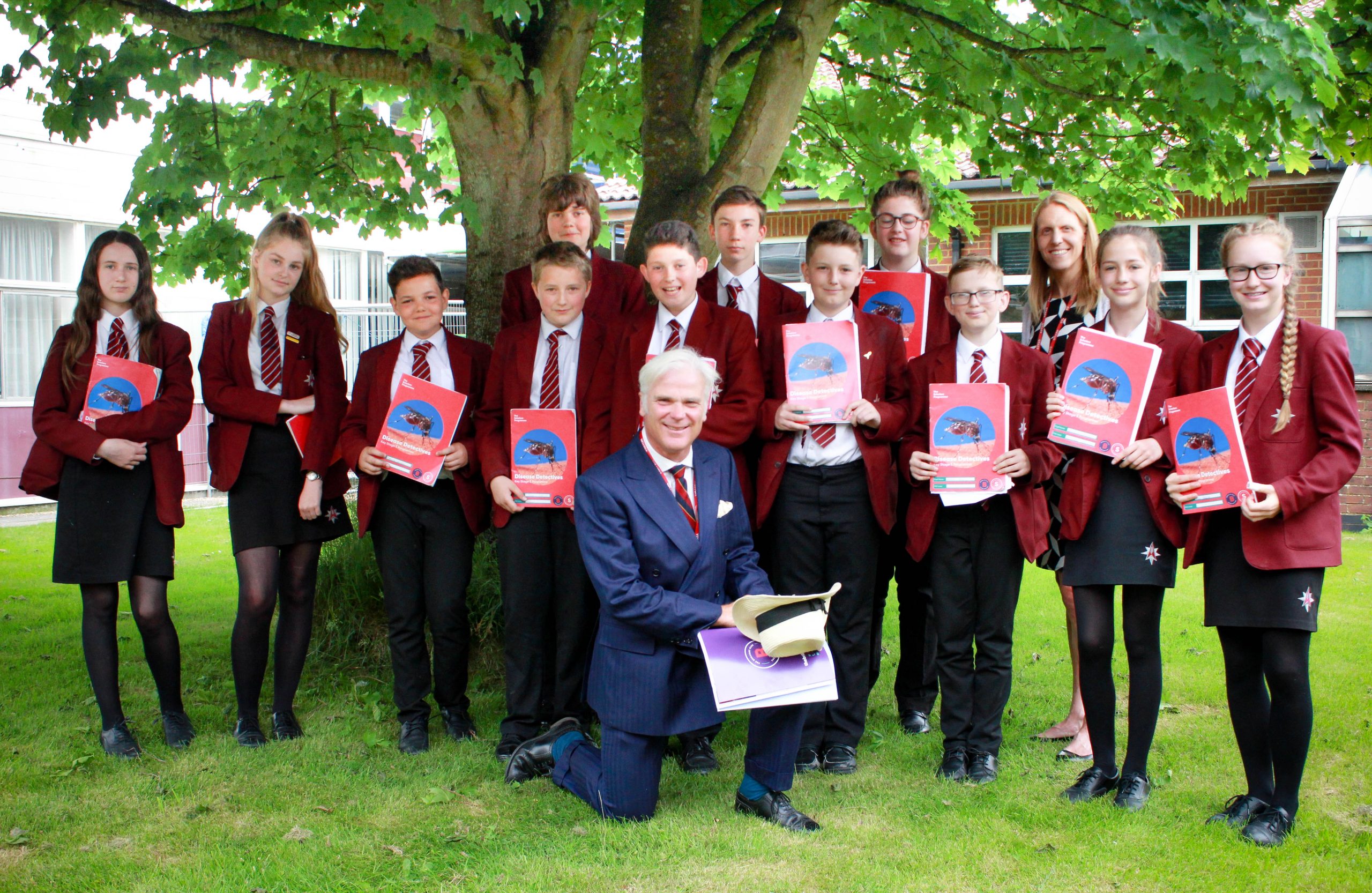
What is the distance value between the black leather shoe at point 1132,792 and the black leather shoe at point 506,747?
2.40 meters

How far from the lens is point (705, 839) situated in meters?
3.96

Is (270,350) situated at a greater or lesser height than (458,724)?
greater

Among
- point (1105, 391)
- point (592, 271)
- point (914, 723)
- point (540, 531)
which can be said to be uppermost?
point (592, 271)

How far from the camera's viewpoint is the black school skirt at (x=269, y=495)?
5031 millimetres

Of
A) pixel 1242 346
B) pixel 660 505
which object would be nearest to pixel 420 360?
pixel 660 505

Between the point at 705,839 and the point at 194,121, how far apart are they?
5.55 m

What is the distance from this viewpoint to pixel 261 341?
5.19 meters

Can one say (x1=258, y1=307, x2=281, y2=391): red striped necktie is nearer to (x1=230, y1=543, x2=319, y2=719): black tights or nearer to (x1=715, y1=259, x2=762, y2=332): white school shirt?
(x1=230, y1=543, x2=319, y2=719): black tights

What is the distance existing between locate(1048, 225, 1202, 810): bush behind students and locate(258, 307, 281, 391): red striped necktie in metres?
3.34

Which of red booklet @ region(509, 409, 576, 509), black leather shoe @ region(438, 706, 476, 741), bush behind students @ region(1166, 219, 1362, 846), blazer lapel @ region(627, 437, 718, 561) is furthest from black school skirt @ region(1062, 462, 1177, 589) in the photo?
black leather shoe @ region(438, 706, 476, 741)

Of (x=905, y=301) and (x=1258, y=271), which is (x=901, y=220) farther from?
(x=1258, y=271)

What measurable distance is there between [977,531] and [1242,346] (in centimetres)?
119

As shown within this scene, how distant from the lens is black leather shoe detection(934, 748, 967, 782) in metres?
4.61

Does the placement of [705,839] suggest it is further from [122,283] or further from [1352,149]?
[1352,149]
